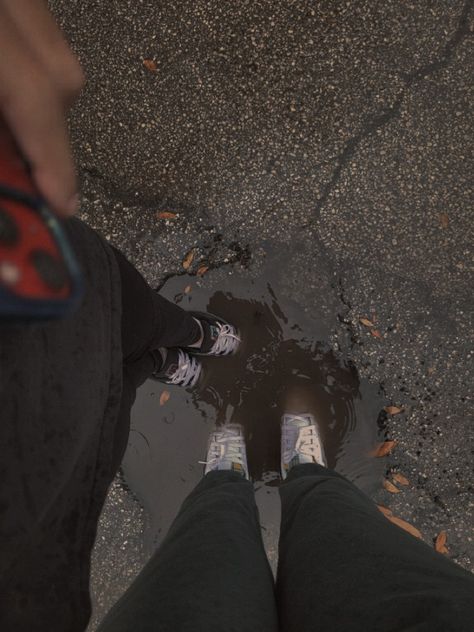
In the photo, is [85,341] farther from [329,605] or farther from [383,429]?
[383,429]

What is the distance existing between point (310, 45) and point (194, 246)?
0.95m

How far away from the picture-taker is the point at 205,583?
1.06 meters

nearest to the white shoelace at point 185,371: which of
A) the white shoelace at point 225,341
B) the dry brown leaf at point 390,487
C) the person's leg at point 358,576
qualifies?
the white shoelace at point 225,341

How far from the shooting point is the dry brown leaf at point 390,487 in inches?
76.7

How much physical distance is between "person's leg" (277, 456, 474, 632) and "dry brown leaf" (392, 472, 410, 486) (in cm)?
58

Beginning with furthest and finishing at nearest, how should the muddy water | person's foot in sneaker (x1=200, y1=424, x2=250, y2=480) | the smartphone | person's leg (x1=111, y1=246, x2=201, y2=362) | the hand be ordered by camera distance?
the muddy water, person's foot in sneaker (x1=200, y1=424, x2=250, y2=480), person's leg (x1=111, y1=246, x2=201, y2=362), the hand, the smartphone

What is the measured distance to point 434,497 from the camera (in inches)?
75.5

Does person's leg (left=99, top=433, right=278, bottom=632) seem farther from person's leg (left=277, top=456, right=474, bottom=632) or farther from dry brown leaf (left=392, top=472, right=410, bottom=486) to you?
dry brown leaf (left=392, top=472, right=410, bottom=486)

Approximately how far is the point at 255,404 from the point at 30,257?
1629 millimetres

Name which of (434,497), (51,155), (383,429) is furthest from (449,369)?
(51,155)

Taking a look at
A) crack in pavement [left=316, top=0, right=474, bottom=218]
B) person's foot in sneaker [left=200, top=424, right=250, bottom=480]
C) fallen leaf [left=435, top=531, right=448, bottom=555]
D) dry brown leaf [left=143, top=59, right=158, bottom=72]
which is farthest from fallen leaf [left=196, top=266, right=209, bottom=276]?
fallen leaf [left=435, top=531, right=448, bottom=555]

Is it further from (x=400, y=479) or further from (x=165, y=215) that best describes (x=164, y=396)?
(x=400, y=479)

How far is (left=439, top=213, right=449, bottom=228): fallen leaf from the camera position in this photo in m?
1.93

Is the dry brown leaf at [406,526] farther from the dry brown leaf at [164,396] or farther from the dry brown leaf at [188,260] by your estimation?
the dry brown leaf at [188,260]
